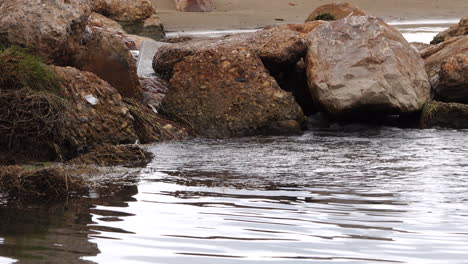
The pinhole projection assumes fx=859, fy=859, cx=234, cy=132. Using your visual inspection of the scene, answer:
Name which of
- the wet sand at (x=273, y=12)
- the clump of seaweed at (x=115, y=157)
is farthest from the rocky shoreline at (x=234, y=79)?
the wet sand at (x=273, y=12)

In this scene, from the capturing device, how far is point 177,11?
31484 millimetres

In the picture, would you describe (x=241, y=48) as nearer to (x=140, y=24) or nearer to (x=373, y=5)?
(x=140, y=24)

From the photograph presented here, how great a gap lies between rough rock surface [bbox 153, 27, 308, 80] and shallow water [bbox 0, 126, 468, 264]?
2581mm

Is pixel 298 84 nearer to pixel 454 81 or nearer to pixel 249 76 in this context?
pixel 249 76

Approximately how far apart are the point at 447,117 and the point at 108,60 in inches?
169

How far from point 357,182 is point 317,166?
95cm

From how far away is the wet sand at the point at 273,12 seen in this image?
1153 inches

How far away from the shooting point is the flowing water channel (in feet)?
14.3

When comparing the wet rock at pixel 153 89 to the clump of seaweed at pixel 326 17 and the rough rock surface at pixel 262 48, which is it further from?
the clump of seaweed at pixel 326 17

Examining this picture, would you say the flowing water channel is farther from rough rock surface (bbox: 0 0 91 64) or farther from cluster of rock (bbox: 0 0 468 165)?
rough rock surface (bbox: 0 0 91 64)

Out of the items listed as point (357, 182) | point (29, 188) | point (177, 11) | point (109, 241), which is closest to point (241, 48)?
point (357, 182)

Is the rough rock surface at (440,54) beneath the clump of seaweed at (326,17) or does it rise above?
beneath

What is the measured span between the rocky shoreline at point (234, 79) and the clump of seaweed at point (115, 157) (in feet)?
1.59

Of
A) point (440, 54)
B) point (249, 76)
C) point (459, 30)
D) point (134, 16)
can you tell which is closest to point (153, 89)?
point (249, 76)
